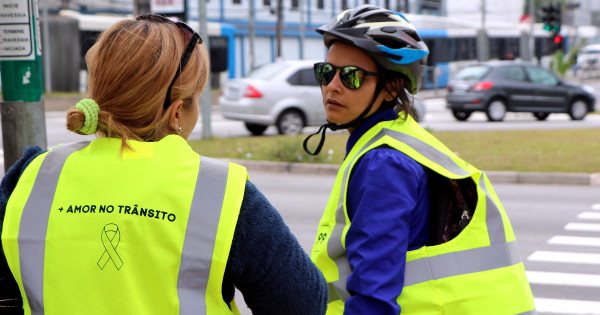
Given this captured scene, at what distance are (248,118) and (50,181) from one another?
665 inches

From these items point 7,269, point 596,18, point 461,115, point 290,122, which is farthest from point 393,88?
point 596,18

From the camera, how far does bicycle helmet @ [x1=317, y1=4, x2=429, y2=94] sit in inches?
98.0

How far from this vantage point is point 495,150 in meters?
15.1

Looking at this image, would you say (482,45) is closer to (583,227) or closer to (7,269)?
(583,227)

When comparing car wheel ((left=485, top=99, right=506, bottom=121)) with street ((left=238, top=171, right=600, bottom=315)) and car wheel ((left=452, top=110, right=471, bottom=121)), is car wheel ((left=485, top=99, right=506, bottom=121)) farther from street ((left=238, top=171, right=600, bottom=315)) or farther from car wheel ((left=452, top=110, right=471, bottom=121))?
street ((left=238, top=171, right=600, bottom=315))

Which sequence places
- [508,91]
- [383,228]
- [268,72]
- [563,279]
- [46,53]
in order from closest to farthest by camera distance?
[383,228]
[563,279]
[268,72]
[508,91]
[46,53]

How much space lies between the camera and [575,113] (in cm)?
2527

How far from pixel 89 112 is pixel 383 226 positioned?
2.38 ft

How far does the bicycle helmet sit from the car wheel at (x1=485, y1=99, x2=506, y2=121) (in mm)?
22166

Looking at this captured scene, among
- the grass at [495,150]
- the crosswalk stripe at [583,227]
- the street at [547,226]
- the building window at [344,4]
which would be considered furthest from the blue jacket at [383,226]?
the building window at [344,4]

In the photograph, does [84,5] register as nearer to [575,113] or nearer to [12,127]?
[575,113]

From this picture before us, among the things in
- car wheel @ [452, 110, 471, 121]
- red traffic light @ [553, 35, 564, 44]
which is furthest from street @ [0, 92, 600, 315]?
red traffic light @ [553, 35, 564, 44]

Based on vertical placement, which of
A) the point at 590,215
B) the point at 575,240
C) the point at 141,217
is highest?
the point at 141,217

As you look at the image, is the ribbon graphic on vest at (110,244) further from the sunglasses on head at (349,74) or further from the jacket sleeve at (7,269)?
the sunglasses on head at (349,74)
